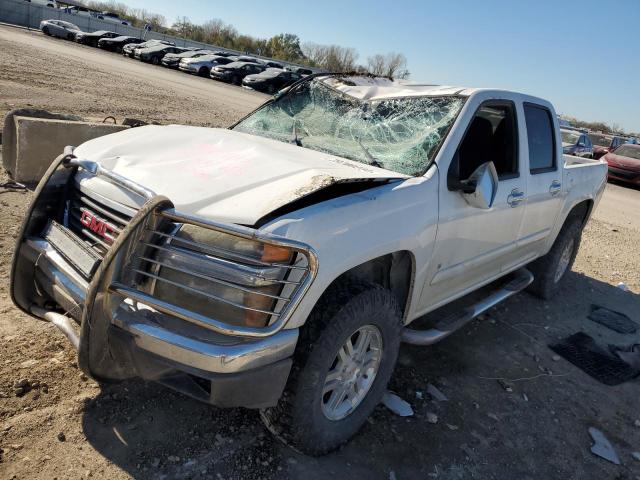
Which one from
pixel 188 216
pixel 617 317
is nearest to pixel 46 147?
pixel 188 216

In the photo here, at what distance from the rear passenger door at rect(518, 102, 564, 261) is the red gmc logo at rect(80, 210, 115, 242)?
316 centimetres

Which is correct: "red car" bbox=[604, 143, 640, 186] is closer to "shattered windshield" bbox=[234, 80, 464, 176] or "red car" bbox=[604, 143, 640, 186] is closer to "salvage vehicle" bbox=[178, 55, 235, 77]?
"shattered windshield" bbox=[234, 80, 464, 176]

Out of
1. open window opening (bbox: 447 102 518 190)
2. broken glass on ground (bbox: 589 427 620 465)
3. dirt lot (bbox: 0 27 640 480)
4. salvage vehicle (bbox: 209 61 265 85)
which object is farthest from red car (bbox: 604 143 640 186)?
salvage vehicle (bbox: 209 61 265 85)

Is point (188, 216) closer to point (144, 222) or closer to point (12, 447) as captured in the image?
point (144, 222)

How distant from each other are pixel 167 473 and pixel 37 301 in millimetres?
1170

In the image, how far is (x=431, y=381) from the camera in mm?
3645

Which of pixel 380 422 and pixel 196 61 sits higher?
pixel 196 61

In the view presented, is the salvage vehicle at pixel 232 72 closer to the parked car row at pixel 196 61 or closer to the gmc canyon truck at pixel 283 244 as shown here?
the parked car row at pixel 196 61

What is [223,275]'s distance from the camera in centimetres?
220

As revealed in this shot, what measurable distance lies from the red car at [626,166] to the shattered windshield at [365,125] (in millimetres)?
16659

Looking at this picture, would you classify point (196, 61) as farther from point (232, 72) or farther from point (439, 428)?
point (439, 428)

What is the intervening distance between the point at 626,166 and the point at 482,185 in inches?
680

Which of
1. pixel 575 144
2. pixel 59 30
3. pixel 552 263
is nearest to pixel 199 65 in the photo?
pixel 59 30

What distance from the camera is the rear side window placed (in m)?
4.33
